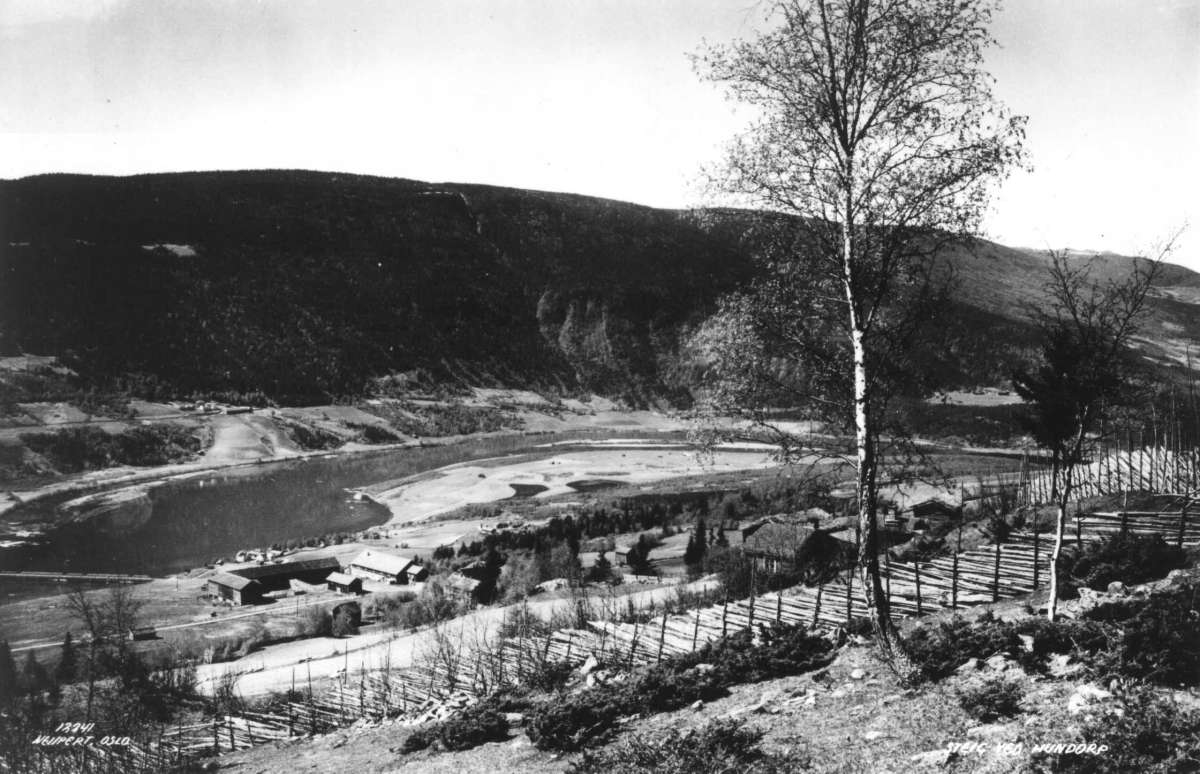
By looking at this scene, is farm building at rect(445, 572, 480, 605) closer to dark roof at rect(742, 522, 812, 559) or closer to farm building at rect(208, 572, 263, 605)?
farm building at rect(208, 572, 263, 605)

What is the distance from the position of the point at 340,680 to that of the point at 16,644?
2023 centimetres

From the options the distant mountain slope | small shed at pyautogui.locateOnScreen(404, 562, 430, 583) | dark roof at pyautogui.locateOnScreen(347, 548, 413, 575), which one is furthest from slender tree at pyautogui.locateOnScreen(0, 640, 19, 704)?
the distant mountain slope

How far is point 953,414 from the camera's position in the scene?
332 ft

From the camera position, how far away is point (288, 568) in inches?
1480

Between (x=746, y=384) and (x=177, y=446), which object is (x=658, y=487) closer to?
(x=177, y=446)

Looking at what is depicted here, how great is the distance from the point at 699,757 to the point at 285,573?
3432 centimetres

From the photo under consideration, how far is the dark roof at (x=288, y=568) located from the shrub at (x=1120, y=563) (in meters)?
33.0

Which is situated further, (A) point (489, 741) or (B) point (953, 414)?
(B) point (953, 414)

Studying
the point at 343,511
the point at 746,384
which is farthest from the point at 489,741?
the point at 343,511

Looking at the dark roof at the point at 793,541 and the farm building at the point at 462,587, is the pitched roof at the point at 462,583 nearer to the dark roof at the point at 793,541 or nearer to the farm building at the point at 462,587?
the farm building at the point at 462,587

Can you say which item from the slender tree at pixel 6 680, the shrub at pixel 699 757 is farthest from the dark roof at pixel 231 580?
the shrub at pixel 699 757

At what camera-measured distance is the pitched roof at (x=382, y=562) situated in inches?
1412

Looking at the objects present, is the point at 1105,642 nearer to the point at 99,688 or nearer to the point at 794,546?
the point at 794,546

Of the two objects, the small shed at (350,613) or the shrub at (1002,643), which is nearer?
the shrub at (1002,643)
